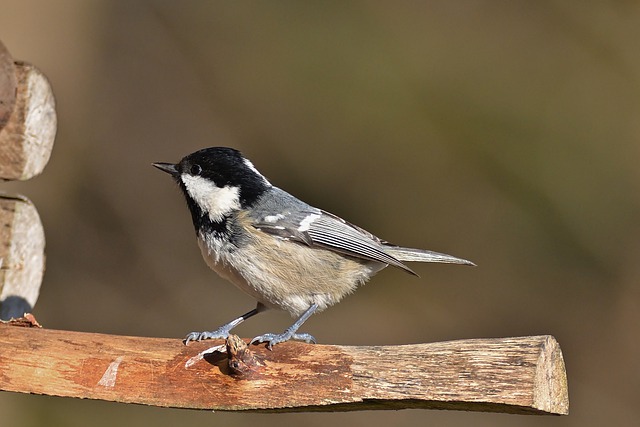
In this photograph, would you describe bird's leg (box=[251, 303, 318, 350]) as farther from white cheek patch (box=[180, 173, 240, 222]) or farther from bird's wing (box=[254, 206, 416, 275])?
white cheek patch (box=[180, 173, 240, 222])

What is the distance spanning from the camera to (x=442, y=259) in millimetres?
3117

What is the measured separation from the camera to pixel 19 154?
286 cm

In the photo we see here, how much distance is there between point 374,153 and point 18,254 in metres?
2.86

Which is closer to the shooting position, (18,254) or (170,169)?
(18,254)

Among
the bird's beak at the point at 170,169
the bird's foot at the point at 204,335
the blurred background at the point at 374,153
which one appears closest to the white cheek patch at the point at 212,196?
the bird's beak at the point at 170,169

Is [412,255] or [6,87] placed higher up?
[412,255]

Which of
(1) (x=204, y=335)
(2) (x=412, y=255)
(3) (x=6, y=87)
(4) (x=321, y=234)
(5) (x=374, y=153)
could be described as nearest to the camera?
(1) (x=204, y=335)

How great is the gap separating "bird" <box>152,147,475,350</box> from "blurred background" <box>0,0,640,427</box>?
207 centimetres

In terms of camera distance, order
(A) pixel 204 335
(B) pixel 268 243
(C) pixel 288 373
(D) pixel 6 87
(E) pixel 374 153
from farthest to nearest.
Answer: (E) pixel 374 153, (B) pixel 268 243, (D) pixel 6 87, (A) pixel 204 335, (C) pixel 288 373

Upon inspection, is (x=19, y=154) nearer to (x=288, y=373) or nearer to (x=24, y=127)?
(x=24, y=127)

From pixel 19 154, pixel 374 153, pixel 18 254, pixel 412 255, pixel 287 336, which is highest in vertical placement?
pixel 374 153

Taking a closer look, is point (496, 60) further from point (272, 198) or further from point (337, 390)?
point (337, 390)

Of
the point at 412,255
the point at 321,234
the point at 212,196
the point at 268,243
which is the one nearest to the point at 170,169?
the point at 212,196

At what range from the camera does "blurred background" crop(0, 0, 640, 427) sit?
198 inches
